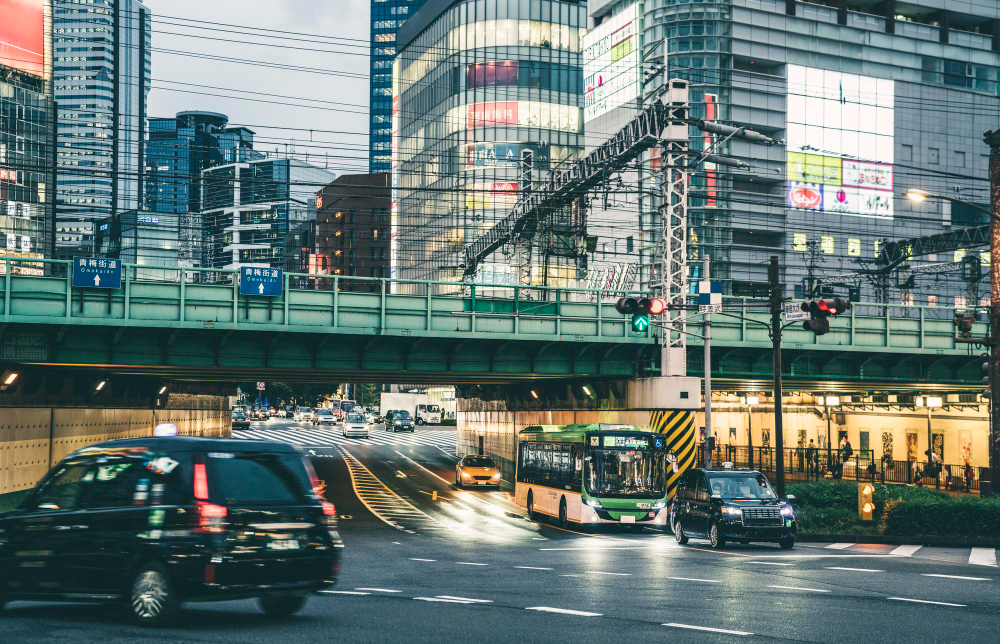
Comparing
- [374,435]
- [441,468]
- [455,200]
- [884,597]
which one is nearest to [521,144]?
[455,200]

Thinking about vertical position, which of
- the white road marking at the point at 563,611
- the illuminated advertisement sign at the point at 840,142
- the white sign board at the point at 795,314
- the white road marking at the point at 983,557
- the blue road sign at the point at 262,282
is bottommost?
the white road marking at the point at 983,557

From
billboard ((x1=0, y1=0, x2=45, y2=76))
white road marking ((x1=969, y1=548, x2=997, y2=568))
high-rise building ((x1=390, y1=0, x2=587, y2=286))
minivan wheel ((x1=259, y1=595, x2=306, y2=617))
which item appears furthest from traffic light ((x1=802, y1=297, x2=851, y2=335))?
billboard ((x1=0, y1=0, x2=45, y2=76))

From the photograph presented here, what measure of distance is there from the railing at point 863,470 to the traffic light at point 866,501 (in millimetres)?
9172

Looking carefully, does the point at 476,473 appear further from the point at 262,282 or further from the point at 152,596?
the point at 152,596

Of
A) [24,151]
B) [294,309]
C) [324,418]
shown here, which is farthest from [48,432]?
[24,151]

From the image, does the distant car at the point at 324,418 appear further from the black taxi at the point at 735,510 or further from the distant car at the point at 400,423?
the black taxi at the point at 735,510

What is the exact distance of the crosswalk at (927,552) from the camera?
2062 cm

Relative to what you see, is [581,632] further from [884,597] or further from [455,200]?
[455,200]

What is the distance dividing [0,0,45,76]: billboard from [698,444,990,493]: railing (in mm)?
79216

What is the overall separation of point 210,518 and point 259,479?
0.67 m

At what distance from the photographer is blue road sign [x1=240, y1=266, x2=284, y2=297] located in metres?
31.4

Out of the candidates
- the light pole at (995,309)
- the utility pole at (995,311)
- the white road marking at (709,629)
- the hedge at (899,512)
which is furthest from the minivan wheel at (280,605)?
the utility pole at (995,311)

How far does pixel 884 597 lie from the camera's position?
46.4 feet

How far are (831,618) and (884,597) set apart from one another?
2493 millimetres
